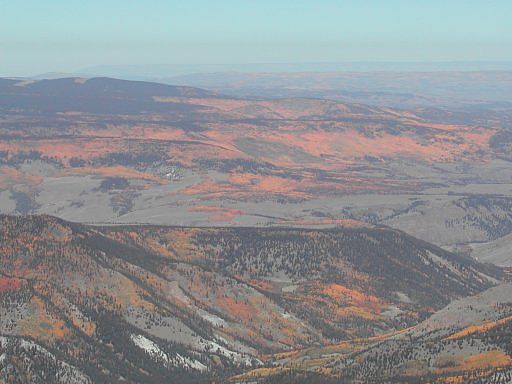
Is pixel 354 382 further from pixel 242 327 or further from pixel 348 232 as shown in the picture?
pixel 348 232

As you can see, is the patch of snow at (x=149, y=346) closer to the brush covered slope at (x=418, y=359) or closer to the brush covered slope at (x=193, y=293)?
the brush covered slope at (x=193, y=293)

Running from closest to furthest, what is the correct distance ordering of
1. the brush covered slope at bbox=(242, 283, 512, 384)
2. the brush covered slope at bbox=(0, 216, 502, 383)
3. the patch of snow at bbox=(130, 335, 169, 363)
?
1. the brush covered slope at bbox=(242, 283, 512, 384)
2. the brush covered slope at bbox=(0, 216, 502, 383)
3. the patch of snow at bbox=(130, 335, 169, 363)

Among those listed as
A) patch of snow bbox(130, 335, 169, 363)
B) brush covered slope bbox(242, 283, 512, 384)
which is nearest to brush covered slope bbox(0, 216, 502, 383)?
patch of snow bbox(130, 335, 169, 363)

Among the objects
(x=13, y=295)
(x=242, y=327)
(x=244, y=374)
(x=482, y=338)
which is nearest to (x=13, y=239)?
(x=13, y=295)

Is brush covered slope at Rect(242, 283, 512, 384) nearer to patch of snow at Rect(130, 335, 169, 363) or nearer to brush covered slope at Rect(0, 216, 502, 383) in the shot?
brush covered slope at Rect(0, 216, 502, 383)

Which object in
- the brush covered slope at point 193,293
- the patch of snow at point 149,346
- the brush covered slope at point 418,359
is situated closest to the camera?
the brush covered slope at point 418,359

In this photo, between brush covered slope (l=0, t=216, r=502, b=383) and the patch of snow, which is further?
the patch of snow

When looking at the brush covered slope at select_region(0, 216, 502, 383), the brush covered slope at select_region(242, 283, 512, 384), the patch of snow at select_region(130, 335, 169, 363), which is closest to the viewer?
the brush covered slope at select_region(242, 283, 512, 384)

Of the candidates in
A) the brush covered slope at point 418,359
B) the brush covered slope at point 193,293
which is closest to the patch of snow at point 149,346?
the brush covered slope at point 193,293
